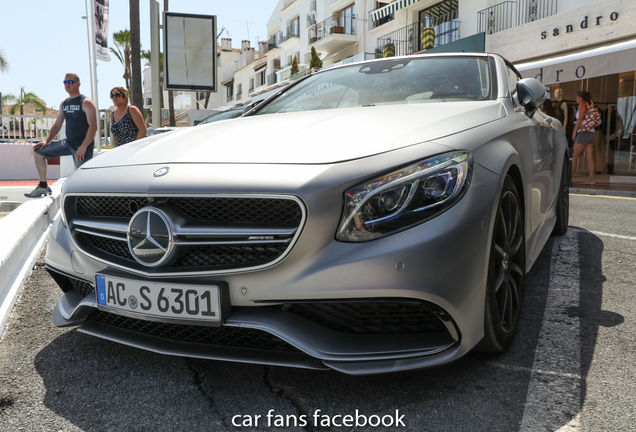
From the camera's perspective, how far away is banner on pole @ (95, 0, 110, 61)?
53.2ft

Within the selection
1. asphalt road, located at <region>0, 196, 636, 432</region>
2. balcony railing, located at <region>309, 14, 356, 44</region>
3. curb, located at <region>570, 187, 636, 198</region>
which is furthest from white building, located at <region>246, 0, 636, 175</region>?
asphalt road, located at <region>0, 196, 636, 432</region>

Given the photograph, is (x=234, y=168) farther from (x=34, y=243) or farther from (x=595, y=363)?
(x=34, y=243)

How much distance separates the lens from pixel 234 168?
1767 mm

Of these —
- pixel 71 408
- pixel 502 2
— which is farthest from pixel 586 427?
pixel 502 2

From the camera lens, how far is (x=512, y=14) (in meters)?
16.6

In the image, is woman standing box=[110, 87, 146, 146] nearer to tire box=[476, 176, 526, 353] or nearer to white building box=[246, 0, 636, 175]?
tire box=[476, 176, 526, 353]

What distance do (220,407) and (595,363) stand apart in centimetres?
137

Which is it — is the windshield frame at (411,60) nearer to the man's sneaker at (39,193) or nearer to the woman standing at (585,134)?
the man's sneaker at (39,193)

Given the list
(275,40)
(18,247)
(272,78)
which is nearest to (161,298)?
(18,247)

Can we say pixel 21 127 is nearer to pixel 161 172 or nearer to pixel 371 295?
pixel 161 172

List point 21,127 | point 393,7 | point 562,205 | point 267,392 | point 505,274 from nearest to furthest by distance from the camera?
point 267,392
point 505,274
point 562,205
point 21,127
point 393,7

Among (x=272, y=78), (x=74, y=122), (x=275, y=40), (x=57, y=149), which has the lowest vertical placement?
(x=57, y=149)

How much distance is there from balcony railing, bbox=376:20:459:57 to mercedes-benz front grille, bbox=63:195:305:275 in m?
19.0

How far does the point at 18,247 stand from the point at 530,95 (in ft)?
10.3
